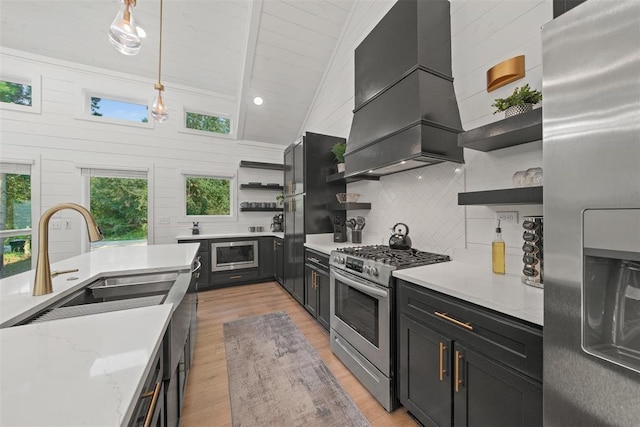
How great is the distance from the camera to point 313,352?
7.57 feet

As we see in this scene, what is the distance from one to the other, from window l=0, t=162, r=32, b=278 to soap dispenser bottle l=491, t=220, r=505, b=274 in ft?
18.3

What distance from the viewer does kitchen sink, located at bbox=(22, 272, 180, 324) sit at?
107 cm

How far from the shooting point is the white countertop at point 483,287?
103cm

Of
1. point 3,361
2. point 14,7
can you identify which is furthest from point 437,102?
point 14,7

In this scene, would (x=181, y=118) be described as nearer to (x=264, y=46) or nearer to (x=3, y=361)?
(x=264, y=46)

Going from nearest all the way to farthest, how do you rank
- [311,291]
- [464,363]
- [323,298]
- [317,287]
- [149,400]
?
[149,400] → [464,363] → [323,298] → [317,287] → [311,291]

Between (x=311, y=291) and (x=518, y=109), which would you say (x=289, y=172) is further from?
(x=518, y=109)

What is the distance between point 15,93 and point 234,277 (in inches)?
162

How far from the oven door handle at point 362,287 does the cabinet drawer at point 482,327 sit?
0.59ft

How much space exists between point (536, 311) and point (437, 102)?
1511 mm

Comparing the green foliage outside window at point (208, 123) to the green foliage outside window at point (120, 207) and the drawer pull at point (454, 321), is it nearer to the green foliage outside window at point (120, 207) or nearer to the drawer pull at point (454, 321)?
the green foliage outside window at point (120, 207)

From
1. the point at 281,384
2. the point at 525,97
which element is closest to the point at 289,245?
the point at 281,384

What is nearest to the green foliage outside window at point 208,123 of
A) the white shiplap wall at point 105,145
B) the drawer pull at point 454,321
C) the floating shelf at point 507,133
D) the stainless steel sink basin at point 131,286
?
the white shiplap wall at point 105,145

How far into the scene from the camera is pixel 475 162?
1836 millimetres
